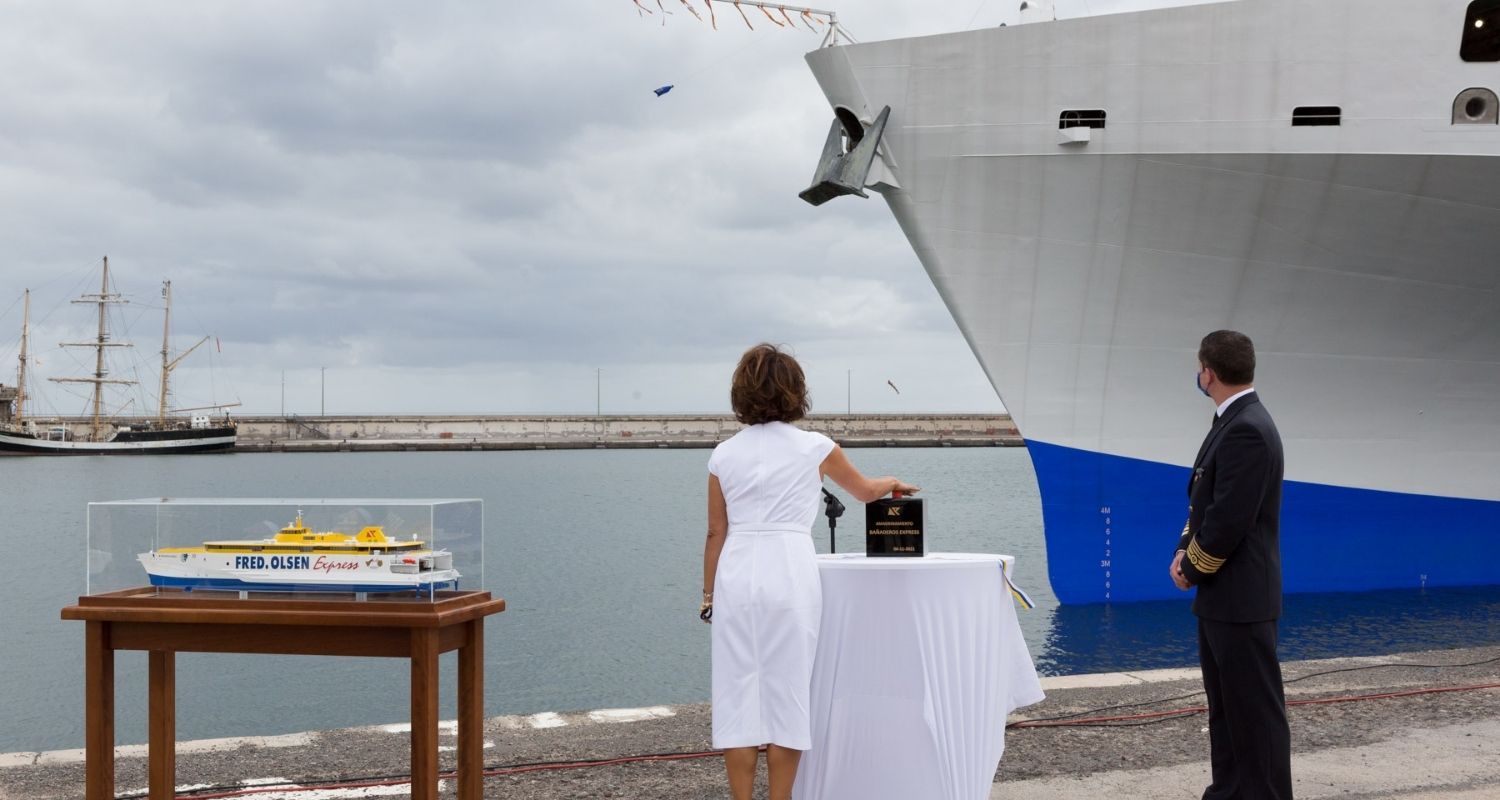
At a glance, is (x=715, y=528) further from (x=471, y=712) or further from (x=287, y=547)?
(x=287, y=547)

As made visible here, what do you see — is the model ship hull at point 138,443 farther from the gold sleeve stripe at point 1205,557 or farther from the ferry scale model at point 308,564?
the gold sleeve stripe at point 1205,557

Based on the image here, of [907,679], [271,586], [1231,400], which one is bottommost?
[907,679]

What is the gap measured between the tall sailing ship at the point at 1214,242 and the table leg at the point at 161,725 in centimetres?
858

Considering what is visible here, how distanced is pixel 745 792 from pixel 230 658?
13.0 m

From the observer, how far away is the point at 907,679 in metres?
3.68

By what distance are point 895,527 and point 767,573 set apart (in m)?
0.49

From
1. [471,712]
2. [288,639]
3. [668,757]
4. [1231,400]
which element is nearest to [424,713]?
[471,712]

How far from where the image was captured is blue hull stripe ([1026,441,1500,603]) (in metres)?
11.9

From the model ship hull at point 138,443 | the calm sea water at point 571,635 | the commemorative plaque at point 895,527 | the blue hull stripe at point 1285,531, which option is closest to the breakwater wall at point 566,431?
the model ship hull at point 138,443

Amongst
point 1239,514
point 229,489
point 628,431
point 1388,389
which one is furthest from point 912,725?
point 628,431

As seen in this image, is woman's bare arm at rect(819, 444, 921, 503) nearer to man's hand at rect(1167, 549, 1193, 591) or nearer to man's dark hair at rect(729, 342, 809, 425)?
man's dark hair at rect(729, 342, 809, 425)

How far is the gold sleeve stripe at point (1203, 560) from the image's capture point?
3.52m

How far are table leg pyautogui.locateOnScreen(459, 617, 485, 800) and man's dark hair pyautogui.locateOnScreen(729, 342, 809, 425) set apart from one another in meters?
0.99

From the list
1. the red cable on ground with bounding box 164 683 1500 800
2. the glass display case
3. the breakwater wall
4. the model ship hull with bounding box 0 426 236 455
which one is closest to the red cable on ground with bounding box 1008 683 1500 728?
the red cable on ground with bounding box 164 683 1500 800
